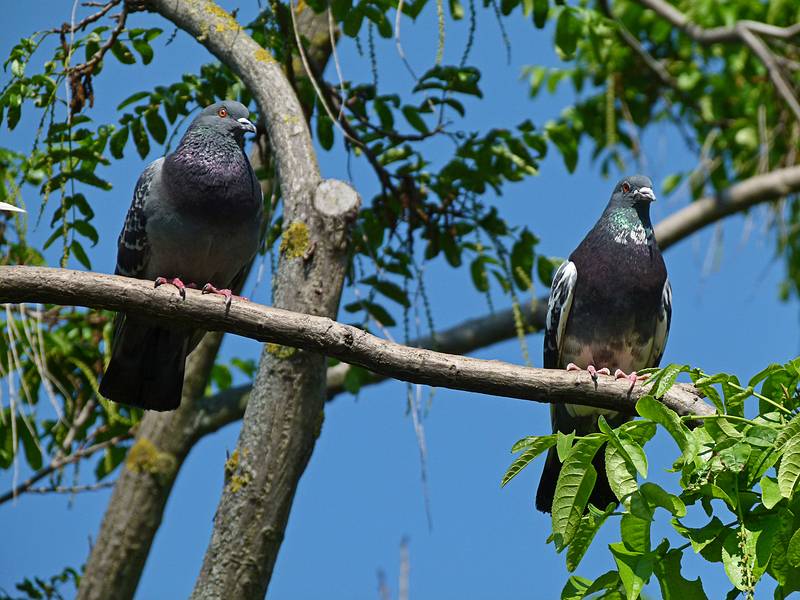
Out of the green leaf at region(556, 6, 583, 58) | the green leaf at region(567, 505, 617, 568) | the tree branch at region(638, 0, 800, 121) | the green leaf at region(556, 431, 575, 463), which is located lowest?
the green leaf at region(567, 505, 617, 568)

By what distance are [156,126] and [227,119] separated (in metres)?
0.42

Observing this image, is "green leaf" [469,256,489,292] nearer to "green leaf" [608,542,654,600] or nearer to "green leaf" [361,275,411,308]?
"green leaf" [361,275,411,308]

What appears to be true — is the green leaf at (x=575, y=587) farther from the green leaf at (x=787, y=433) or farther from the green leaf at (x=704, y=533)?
the green leaf at (x=787, y=433)

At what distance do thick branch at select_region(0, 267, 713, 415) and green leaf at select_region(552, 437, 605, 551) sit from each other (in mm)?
1004

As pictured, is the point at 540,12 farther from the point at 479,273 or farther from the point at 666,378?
the point at 666,378

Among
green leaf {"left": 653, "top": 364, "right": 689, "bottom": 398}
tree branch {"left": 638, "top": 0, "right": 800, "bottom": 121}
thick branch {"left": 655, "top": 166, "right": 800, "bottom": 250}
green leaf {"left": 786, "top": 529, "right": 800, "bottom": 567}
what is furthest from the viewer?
thick branch {"left": 655, "top": 166, "right": 800, "bottom": 250}

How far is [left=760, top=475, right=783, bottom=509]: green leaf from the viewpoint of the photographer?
2.65 metres

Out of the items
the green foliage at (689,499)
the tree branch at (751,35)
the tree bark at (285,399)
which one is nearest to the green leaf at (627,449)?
the green foliage at (689,499)

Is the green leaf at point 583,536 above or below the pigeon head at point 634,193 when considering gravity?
below

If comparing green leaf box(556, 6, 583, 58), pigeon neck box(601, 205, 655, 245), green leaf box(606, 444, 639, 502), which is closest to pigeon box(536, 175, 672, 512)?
pigeon neck box(601, 205, 655, 245)

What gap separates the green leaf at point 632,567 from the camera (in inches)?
107

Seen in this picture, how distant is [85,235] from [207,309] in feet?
4.89

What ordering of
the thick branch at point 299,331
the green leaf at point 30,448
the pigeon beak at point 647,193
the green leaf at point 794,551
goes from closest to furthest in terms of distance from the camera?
1. the green leaf at point 794,551
2. the thick branch at point 299,331
3. the pigeon beak at point 647,193
4. the green leaf at point 30,448

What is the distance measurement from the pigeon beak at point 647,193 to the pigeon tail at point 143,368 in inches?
97.1
